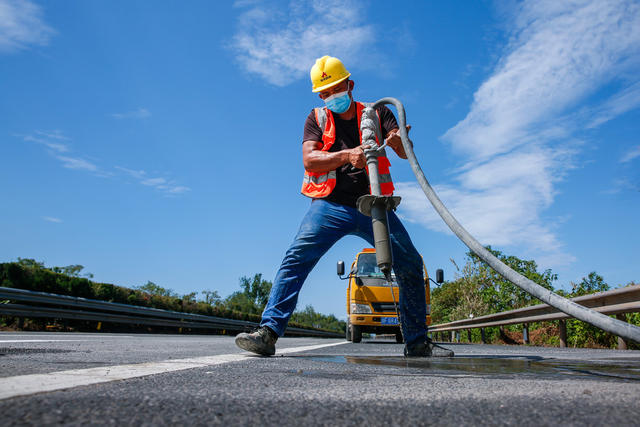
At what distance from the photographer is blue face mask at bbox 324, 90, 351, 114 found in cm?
431

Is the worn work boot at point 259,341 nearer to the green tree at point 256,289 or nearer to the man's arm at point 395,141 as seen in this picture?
the man's arm at point 395,141

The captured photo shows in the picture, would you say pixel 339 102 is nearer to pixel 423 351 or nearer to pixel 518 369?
pixel 423 351

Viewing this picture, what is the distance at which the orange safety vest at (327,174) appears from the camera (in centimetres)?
422

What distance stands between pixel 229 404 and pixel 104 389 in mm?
491

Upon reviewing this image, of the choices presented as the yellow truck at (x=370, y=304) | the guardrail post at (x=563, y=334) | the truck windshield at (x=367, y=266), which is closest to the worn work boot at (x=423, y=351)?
the guardrail post at (x=563, y=334)

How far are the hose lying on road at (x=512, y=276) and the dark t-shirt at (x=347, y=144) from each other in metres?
0.42

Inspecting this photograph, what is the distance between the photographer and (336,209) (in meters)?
4.16

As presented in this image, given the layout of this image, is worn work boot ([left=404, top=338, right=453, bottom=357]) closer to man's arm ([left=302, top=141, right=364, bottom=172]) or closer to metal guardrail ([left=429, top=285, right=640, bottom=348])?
metal guardrail ([left=429, top=285, right=640, bottom=348])

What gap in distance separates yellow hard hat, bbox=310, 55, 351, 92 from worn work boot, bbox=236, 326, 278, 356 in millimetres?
2058

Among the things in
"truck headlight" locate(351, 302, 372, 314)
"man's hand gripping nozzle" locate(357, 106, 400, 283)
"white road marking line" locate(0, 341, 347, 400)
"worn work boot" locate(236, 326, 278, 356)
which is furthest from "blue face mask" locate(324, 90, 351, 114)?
"truck headlight" locate(351, 302, 372, 314)

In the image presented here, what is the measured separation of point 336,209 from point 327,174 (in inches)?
12.9

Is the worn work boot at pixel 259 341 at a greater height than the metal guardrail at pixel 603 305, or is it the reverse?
the metal guardrail at pixel 603 305

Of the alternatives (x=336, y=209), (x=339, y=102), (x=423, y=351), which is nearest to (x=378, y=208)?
(x=336, y=209)

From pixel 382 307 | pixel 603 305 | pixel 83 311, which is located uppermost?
pixel 382 307
